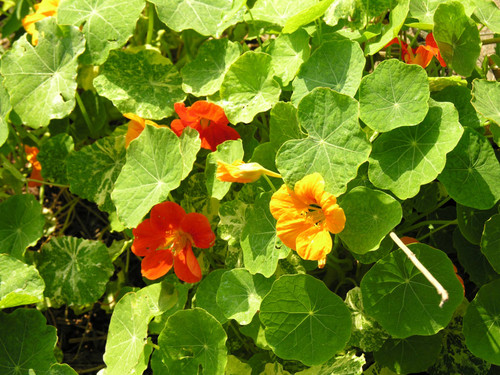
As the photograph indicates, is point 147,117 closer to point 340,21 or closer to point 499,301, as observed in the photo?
point 340,21

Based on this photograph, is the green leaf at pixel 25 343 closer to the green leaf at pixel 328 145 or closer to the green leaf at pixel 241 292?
the green leaf at pixel 241 292

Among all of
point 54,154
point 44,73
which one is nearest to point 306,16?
point 44,73

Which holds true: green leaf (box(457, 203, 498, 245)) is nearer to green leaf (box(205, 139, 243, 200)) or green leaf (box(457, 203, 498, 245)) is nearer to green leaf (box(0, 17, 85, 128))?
green leaf (box(205, 139, 243, 200))

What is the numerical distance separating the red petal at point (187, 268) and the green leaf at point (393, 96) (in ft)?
2.13

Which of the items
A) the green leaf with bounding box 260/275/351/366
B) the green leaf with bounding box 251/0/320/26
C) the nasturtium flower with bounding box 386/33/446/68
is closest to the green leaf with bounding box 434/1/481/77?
the nasturtium flower with bounding box 386/33/446/68

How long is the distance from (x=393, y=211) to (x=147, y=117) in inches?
36.2

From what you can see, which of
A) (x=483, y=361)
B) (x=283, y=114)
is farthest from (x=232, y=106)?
(x=483, y=361)

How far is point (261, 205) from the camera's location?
158 cm

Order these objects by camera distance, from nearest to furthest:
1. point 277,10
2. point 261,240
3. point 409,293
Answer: point 409,293 < point 261,240 < point 277,10

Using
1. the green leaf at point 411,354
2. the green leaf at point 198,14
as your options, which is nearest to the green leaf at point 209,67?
the green leaf at point 198,14

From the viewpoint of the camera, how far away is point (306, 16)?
5.32ft

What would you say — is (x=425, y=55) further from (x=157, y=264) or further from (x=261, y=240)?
(x=157, y=264)

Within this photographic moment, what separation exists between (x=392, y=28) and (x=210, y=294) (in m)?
1.00

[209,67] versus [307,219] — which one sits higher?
[209,67]
